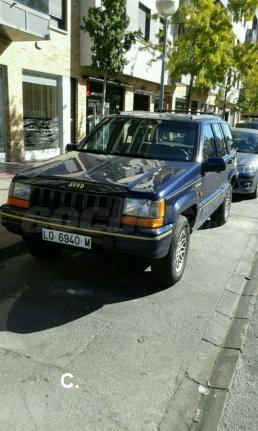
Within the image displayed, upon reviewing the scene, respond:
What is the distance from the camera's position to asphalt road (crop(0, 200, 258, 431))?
2.59 m

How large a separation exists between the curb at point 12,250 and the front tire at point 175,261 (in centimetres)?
194

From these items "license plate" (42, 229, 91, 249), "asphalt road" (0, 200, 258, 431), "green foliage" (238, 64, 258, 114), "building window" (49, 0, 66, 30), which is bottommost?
"asphalt road" (0, 200, 258, 431)

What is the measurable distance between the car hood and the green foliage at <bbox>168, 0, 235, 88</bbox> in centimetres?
962

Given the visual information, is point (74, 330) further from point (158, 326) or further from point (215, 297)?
point (215, 297)

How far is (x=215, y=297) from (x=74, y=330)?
1.64 metres

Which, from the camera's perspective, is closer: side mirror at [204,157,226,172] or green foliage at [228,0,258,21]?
side mirror at [204,157,226,172]

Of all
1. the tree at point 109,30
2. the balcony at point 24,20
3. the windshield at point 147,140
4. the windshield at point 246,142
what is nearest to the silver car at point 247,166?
the windshield at point 246,142

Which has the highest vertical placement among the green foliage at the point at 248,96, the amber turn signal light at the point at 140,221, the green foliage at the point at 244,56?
the green foliage at the point at 244,56

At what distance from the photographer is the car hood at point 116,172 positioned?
12.8 ft

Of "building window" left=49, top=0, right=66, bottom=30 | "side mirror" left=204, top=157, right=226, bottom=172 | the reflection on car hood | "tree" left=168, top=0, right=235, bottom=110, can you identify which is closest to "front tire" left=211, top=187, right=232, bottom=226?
"side mirror" left=204, top=157, right=226, bottom=172

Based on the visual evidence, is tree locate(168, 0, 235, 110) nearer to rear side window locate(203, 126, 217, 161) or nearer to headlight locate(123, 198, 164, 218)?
rear side window locate(203, 126, 217, 161)

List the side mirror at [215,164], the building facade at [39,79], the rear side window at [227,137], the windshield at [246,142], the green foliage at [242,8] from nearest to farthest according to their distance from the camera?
the side mirror at [215,164] < the rear side window at [227,137] < the building facade at [39,79] < the windshield at [246,142] < the green foliage at [242,8]

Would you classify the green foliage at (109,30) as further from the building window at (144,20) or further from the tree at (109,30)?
the building window at (144,20)

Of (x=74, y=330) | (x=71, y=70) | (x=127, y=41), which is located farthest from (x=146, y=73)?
(x=74, y=330)
